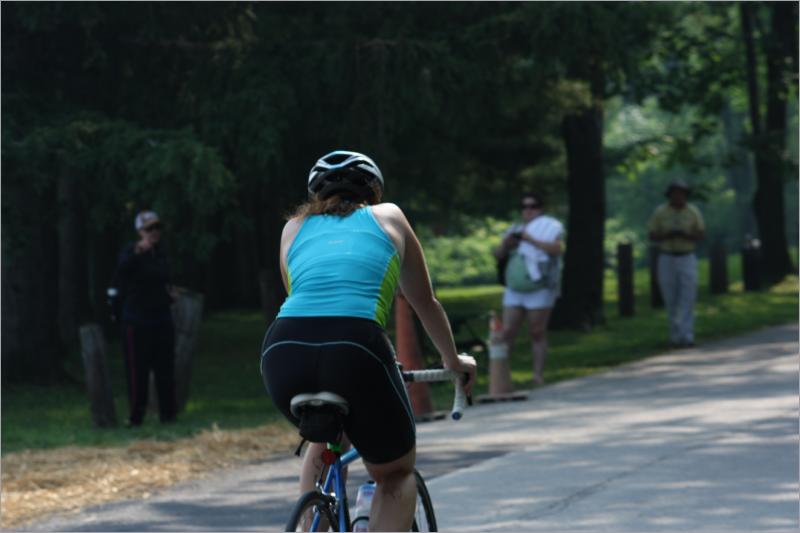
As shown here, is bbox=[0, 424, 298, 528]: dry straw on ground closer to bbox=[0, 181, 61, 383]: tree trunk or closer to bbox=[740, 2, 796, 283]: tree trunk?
bbox=[0, 181, 61, 383]: tree trunk

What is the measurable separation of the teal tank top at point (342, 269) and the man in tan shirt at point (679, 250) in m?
14.4

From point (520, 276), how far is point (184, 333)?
3283 millimetres

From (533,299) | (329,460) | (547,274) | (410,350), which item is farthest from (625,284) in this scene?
(329,460)

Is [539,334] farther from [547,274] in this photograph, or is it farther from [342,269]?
[342,269]

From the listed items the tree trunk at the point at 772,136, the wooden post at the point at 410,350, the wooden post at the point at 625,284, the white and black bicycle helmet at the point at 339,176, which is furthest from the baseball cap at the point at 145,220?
the tree trunk at the point at 772,136

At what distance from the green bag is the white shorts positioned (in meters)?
0.07

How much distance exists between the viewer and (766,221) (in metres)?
34.8

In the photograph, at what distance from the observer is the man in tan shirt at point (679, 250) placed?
19531 millimetres

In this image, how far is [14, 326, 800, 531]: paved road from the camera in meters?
8.41

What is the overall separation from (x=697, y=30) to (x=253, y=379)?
22.2 metres

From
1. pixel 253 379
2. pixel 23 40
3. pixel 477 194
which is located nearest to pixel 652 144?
pixel 477 194

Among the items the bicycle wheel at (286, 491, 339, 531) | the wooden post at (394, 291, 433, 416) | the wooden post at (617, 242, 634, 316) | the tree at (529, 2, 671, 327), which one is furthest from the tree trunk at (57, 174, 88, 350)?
the bicycle wheel at (286, 491, 339, 531)

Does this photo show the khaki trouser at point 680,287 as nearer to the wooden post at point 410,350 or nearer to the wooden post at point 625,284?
the wooden post at point 410,350

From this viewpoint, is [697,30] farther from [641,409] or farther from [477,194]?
[641,409]
